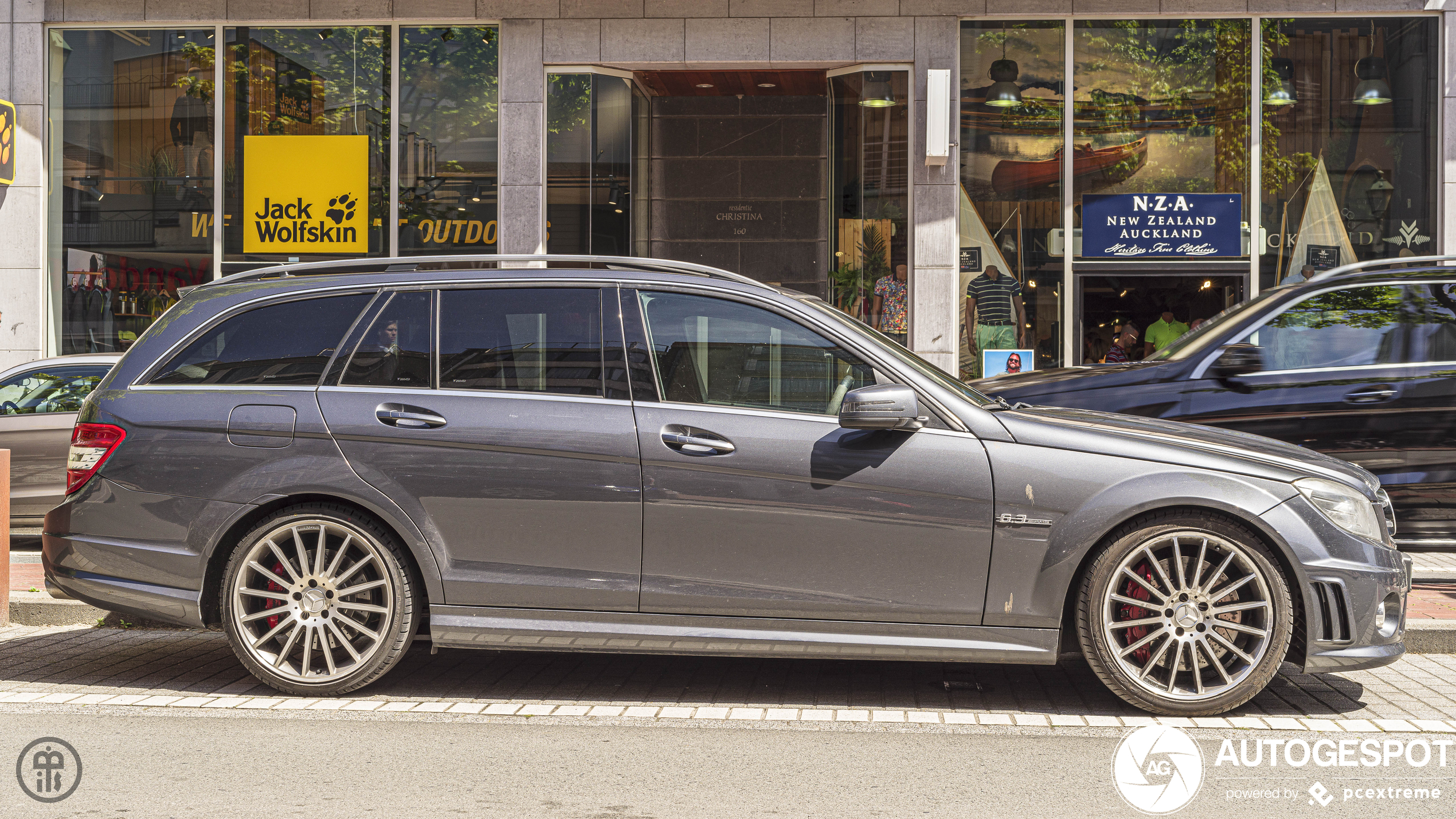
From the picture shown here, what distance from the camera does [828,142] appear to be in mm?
14023

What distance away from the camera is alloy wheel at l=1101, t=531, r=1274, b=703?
179 inches

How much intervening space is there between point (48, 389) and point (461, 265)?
5652 mm

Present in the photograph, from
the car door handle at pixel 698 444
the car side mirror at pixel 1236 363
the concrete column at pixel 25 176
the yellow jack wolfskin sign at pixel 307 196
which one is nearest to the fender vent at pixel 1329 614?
the car door handle at pixel 698 444

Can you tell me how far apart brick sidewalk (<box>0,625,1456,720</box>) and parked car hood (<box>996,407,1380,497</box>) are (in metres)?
0.94

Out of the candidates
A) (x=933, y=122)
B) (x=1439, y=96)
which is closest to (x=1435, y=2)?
(x=1439, y=96)

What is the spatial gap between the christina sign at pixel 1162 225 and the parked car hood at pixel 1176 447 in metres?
8.43

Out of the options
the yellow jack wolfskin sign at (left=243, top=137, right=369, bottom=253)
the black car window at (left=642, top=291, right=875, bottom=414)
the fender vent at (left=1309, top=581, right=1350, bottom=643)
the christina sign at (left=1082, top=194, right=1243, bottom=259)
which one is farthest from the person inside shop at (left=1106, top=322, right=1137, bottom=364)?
the black car window at (left=642, top=291, right=875, bottom=414)

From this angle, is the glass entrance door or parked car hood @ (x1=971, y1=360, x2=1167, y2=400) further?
the glass entrance door

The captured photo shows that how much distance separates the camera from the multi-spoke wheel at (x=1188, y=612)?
4.54 metres

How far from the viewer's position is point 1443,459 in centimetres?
729

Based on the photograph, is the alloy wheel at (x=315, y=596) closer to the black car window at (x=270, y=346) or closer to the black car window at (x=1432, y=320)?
the black car window at (x=270, y=346)

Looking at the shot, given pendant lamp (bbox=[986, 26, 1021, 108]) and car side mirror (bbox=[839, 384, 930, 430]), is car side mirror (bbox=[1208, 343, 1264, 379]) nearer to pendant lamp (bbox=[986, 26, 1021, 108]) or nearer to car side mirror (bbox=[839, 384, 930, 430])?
car side mirror (bbox=[839, 384, 930, 430])

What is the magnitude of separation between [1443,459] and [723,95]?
1011 cm

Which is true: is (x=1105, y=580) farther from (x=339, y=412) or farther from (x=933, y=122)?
(x=933, y=122)
